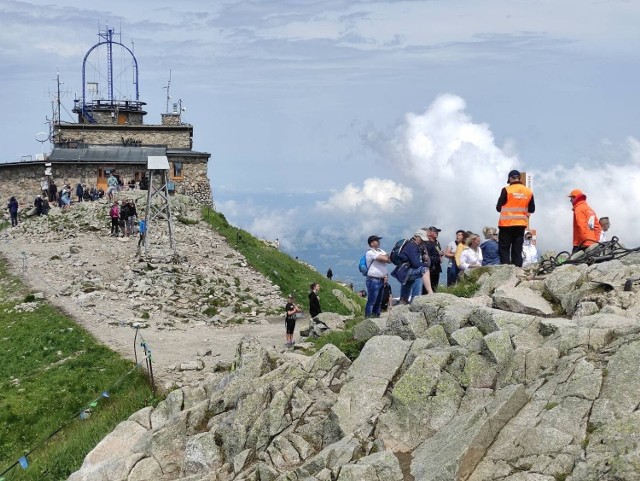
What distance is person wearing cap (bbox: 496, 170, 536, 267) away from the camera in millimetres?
21312

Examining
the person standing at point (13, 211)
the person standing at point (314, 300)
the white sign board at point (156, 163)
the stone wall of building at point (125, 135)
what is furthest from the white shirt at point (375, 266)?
the stone wall of building at point (125, 135)

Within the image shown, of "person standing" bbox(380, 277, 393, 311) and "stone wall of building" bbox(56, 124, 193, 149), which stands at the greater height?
"stone wall of building" bbox(56, 124, 193, 149)

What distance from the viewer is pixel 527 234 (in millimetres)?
24609

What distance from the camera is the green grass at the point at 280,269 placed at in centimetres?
3956

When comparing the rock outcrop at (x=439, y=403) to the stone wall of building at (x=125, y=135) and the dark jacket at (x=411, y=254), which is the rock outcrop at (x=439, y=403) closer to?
the dark jacket at (x=411, y=254)

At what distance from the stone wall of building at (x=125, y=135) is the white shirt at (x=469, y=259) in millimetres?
48563

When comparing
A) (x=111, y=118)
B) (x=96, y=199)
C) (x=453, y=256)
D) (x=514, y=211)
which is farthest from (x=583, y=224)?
(x=111, y=118)

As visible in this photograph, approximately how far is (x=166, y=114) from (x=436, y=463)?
202 feet

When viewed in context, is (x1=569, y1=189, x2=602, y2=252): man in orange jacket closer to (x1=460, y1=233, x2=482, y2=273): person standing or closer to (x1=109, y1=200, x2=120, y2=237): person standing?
(x1=460, y1=233, x2=482, y2=273): person standing

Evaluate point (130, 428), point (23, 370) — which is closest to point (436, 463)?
point (130, 428)

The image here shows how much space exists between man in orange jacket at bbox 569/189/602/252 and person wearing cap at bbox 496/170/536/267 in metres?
1.15

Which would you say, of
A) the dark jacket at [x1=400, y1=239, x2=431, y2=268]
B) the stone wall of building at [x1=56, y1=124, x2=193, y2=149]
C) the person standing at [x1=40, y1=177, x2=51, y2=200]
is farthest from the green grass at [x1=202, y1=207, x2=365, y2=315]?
the stone wall of building at [x1=56, y1=124, x2=193, y2=149]

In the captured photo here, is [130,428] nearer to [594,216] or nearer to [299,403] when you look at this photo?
[299,403]

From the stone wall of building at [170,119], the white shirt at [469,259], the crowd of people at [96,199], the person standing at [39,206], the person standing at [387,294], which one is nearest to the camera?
the person standing at [387,294]
